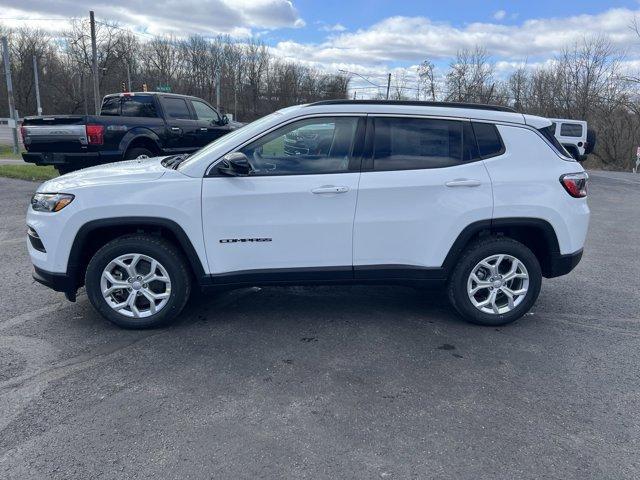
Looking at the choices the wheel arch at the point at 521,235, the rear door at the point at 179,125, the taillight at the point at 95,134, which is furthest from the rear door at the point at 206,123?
the wheel arch at the point at 521,235

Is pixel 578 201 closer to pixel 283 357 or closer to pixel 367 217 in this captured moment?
pixel 367 217

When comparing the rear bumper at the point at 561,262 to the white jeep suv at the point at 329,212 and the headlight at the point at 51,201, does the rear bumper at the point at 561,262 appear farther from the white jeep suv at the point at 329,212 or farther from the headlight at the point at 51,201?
the headlight at the point at 51,201

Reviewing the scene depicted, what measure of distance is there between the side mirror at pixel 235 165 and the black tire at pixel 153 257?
78cm

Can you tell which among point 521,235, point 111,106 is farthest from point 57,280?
point 111,106

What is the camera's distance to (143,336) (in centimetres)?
415

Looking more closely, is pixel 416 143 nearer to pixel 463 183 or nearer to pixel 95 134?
pixel 463 183

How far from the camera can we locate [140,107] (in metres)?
11.5

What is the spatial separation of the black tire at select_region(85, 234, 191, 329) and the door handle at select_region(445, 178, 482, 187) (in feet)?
7.44

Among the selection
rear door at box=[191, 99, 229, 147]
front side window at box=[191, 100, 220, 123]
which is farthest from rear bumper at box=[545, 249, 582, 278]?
front side window at box=[191, 100, 220, 123]

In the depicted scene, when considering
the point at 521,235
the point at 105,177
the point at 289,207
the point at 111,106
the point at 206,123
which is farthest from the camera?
the point at 206,123

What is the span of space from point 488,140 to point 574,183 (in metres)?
0.81

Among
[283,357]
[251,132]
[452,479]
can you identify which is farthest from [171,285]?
[452,479]

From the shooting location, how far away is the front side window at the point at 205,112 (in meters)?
12.2

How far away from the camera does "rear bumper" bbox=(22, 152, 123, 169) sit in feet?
33.2
